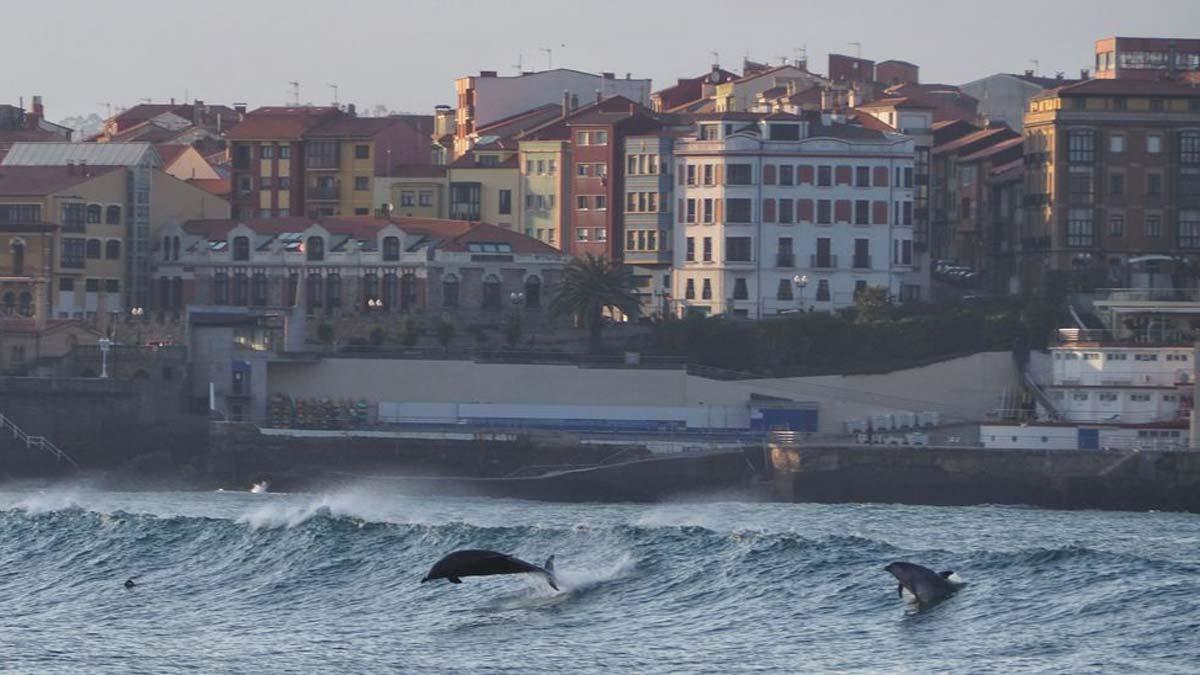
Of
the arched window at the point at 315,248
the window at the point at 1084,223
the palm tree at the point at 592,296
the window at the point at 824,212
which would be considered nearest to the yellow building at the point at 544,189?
the arched window at the point at 315,248

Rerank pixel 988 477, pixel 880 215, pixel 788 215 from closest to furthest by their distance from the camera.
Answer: pixel 988 477, pixel 788 215, pixel 880 215

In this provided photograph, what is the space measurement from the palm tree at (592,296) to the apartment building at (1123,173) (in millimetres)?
17793

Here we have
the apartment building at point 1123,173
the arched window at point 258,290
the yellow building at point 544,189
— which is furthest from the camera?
the yellow building at point 544,189

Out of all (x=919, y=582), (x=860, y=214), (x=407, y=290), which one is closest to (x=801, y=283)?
(x=860, y=214)

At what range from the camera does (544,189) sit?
13438 centimetres

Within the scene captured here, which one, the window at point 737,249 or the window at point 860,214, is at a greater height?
the window at point 860,214

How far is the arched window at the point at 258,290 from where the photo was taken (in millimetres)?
122188

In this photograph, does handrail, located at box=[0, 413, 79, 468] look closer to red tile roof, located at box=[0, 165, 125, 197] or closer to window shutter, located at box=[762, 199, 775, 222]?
red tile roof, located at box=[0, 165, 125, 197]

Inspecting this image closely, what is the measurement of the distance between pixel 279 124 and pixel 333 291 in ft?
57.7

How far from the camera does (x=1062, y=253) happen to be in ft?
395

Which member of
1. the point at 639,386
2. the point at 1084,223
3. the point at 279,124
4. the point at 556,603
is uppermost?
the point at 279,124

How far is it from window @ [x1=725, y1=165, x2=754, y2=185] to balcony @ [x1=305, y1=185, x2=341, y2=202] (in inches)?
853

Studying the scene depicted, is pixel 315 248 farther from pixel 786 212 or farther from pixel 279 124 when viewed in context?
pixel 786 212

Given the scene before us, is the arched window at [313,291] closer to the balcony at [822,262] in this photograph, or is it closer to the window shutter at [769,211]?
the window shutter at [769,211]
